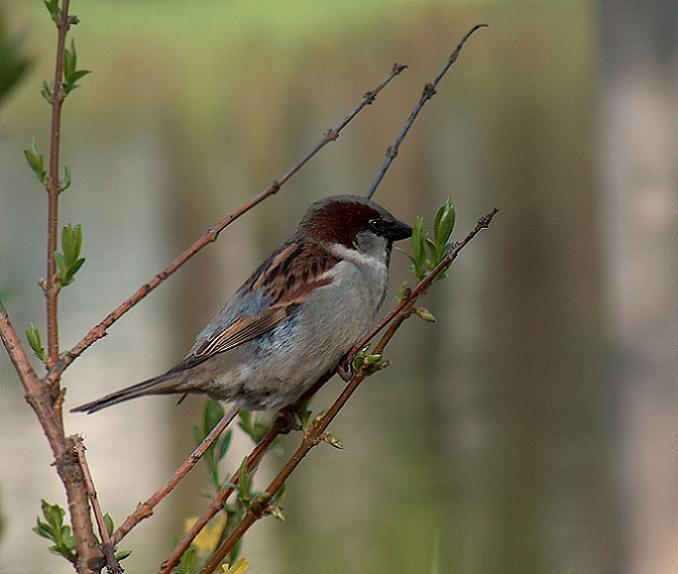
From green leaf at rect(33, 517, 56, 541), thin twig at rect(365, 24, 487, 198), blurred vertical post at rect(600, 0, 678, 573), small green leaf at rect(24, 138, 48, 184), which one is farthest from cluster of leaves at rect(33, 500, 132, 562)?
blurred vertical post at rect(600, 0, 678, 573)

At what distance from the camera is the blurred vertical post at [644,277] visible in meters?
3.68

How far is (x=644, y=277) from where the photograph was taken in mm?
Result: 3711

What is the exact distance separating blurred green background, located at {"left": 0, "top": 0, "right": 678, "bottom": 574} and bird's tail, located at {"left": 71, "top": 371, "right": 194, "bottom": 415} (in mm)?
160

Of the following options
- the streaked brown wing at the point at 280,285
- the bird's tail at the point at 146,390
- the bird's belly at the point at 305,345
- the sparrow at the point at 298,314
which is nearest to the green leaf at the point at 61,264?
the bird's tail at the point at 146,390

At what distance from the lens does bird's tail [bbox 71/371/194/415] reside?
1.49m

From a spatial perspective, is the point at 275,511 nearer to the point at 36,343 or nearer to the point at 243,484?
the point at 243,484

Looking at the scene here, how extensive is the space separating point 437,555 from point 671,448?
8.73 feet

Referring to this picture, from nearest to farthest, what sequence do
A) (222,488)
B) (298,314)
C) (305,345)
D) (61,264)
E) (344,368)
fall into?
(61,264)
(222,488)
(344,368)
(305,345)
(298,314)

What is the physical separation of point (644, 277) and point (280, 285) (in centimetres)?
188

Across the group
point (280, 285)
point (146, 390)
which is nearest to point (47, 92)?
point (146, 390)

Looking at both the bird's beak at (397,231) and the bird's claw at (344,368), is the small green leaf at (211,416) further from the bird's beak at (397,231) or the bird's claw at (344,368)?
the bird's beak at (397,231)

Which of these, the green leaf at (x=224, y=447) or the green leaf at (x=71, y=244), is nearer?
the green leaf at (x=71, y=244)

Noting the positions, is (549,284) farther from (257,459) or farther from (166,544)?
(257,459)

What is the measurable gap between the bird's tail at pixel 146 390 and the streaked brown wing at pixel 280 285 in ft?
0.31
